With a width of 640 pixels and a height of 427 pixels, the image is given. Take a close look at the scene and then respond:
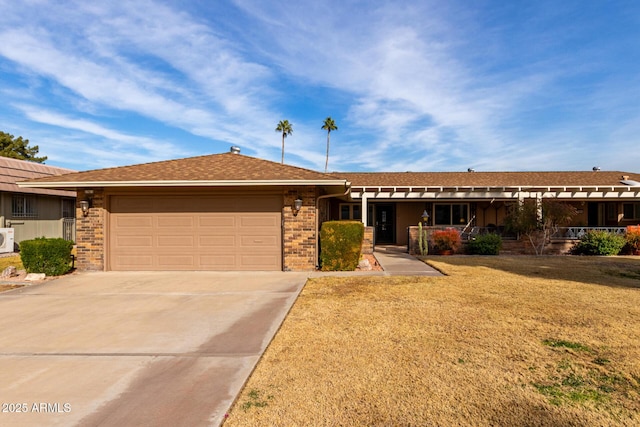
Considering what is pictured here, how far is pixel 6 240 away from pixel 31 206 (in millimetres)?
2878

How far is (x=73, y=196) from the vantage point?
1967cm

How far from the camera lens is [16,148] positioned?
121 ft

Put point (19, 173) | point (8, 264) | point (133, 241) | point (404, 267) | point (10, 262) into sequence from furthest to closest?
point (19, 173) < point (10, 262) < point (8, 264) < point (404, 267) < point (133, 241)

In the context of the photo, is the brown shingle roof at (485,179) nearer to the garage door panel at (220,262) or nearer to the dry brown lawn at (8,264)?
the garage door panel at (220,262)

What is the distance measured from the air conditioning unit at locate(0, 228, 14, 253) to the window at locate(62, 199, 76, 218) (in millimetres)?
4551

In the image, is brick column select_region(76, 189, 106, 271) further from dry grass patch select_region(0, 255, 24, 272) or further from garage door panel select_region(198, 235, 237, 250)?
garage door panel select_region(198, 235, 237, 250)

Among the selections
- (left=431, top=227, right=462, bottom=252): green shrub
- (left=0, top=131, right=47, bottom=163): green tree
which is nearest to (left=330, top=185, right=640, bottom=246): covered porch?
(left=431, top=227, right=462, bottom=252): green shrub

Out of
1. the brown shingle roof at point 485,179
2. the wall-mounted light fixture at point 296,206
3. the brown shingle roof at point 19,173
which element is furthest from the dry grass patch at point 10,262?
the brown shingle roof at point 485,179

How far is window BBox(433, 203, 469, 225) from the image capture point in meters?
19.5

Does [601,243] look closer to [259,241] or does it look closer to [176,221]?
[259,241]

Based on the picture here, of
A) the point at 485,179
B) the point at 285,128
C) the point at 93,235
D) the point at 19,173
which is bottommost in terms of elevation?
the point at 93,235

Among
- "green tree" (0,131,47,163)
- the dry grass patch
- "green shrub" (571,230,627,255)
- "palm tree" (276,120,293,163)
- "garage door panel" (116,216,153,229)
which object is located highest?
"palm tree" (276,120,293,163)

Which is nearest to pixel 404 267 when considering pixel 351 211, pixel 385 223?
pixel 351 211

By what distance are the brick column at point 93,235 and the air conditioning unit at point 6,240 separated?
22.6 feet
